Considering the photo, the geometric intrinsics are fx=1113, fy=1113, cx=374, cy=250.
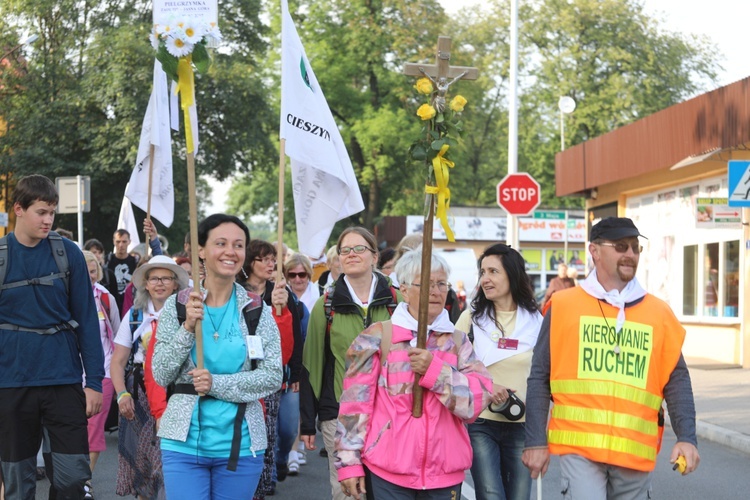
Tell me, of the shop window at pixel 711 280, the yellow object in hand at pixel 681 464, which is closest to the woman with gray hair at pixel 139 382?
the yellow object in hand at pixel 681 464

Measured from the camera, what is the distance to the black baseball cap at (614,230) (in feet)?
15.9

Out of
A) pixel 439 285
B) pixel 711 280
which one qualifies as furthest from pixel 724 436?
pixel 711 280

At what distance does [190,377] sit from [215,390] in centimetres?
14

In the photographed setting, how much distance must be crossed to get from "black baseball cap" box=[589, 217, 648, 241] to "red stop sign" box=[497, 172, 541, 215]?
13937 mm

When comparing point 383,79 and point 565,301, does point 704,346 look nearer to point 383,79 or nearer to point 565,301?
point 565,301

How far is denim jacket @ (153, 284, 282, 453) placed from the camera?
4676 millimetres

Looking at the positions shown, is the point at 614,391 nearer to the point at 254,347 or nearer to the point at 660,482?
the point at 254,347

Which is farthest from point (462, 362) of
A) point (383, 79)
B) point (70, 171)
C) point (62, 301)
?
point (383, 79)

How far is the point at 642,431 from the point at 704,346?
18515 millimetres

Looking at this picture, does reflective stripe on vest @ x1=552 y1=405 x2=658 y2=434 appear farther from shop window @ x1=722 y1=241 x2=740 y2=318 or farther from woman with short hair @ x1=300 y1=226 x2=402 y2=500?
shop window @ x1=722 y1=241 x2=740 y2=318

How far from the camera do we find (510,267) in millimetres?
6277

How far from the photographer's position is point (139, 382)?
7.02 m

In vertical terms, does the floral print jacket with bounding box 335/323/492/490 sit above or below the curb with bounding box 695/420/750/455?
above

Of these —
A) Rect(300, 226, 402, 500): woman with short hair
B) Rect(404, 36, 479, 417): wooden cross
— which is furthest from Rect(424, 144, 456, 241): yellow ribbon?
Rect(300, 226, 402, 500): woman with short hair
